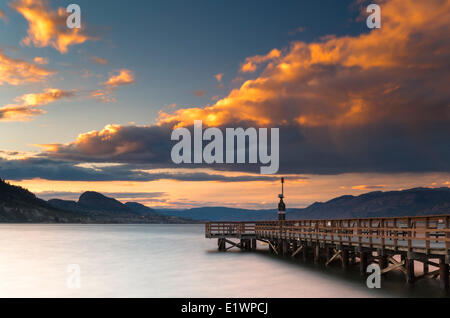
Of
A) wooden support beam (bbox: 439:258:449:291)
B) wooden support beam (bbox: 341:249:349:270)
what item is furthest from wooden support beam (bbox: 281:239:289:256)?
wooden support beam (bbox: 439:258:449:291)

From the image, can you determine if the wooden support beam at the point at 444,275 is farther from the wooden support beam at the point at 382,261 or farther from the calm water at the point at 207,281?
the wooden support beam at the point at 382,261

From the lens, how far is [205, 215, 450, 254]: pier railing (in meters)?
22.0

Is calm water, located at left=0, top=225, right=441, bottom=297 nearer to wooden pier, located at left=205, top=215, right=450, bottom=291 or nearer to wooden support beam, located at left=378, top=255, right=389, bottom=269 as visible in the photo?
wooden support beam, located at left=378, top=255, right=389, bottom=269

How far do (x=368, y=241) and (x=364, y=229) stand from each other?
396 cm

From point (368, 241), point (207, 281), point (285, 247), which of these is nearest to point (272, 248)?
point (285, 247)

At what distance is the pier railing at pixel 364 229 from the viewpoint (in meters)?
22.0

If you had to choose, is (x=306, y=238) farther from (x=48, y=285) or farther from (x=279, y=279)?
(x=48, y=285)

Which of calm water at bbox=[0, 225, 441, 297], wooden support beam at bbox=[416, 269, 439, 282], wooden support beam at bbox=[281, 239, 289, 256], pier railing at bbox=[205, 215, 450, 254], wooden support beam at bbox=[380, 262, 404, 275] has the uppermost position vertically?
pier railing at bbox=[205, 215, 450, 254]

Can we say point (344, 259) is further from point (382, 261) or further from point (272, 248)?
point (272, 248)

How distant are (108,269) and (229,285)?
16.7 m

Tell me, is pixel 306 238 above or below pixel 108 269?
above
